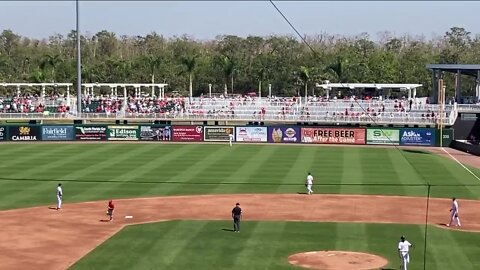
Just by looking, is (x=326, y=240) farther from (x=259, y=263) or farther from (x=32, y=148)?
(x=32, y=148)

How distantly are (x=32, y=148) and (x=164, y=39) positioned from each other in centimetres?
9942

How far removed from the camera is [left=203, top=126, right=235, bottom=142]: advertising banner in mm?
73688

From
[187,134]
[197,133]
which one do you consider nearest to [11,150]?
[187,134]

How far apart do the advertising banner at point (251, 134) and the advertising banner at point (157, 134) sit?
265 inches

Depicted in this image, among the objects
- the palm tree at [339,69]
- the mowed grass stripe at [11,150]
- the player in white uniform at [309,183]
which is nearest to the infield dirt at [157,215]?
the player in white uniform at [309,183]

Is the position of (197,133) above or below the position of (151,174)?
above

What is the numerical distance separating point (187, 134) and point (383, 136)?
18.9 metres

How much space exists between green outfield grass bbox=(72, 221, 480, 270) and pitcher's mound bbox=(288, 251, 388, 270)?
48 centimetres

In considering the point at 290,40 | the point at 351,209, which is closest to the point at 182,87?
the point at 290,40

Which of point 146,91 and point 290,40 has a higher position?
point 290,40

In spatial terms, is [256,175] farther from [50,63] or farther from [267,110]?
[50,63]

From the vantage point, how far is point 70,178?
5059 centimetres

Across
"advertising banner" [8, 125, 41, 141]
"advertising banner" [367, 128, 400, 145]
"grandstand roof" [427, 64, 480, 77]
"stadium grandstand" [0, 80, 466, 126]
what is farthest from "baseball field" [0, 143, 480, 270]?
"grandstand roof" [427, 64, 480, 77]

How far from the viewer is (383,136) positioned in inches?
2783
